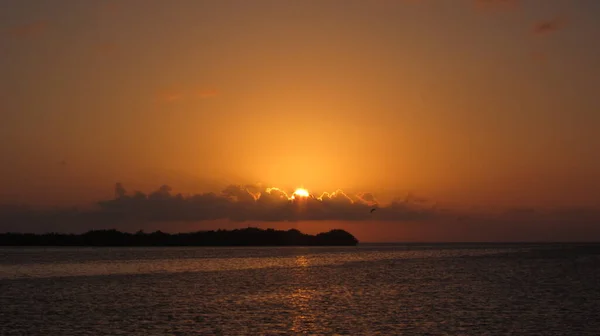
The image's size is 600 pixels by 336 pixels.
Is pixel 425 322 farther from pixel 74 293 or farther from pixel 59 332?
pixel 74 293

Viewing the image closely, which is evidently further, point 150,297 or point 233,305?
point 150,297

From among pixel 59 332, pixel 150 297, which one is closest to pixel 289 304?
pixel 150 297

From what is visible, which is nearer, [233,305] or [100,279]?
[233,305]

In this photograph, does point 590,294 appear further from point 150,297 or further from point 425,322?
point 150,297

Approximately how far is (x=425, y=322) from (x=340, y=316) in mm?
6384

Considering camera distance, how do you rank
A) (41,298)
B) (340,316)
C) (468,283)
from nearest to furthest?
(340,316) < (41,298) < (468,283)

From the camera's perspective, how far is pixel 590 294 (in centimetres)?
6525

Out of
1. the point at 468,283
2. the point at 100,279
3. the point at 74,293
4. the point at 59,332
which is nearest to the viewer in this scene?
the point at 59,332

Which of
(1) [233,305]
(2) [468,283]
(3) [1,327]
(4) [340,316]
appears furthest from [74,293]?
(2) [468,283]

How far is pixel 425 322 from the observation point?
45.4 metres

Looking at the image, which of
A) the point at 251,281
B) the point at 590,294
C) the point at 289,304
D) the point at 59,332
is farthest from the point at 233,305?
the point at 590,294

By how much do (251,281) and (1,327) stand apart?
45180 mm

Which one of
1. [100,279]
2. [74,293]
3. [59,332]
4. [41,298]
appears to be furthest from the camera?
[100,279]

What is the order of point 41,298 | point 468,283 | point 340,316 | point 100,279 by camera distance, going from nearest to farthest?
1. point 340,316
2. point 41,298
3. point 468,283
4. point 100,279
